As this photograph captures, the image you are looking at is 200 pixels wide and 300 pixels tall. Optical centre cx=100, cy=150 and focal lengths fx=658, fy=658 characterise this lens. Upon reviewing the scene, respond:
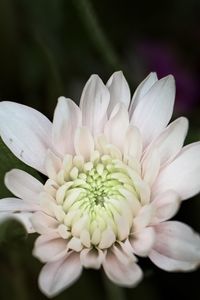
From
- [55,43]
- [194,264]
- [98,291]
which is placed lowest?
[98,291]

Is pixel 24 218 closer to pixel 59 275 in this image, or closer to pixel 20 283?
pixel 59 275

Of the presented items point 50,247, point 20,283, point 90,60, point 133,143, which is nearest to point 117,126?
point 133,143

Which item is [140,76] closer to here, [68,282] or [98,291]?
[98,291]

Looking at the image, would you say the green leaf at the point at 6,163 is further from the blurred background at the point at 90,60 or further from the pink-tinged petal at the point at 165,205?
the pink-tinged petal at the point at 165,205

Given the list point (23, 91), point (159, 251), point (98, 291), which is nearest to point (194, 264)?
point (159, 251)

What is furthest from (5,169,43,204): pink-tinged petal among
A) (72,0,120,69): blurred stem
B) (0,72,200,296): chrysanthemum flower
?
(72,0,120,69): blurred stem

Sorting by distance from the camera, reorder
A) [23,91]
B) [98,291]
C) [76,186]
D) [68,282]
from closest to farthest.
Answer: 1. [68,282]
2. [76,186]
3. [98,291]
4. [23,91]

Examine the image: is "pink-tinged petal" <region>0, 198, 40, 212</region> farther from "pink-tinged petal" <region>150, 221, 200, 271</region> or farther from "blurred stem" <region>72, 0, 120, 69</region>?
"blurred stem" <region>72, 0, 120, 69</region>

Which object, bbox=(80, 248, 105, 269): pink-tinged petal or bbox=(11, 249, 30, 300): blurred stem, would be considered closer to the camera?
bbox=(80, 248, 105, 269): pink-tinged petal
